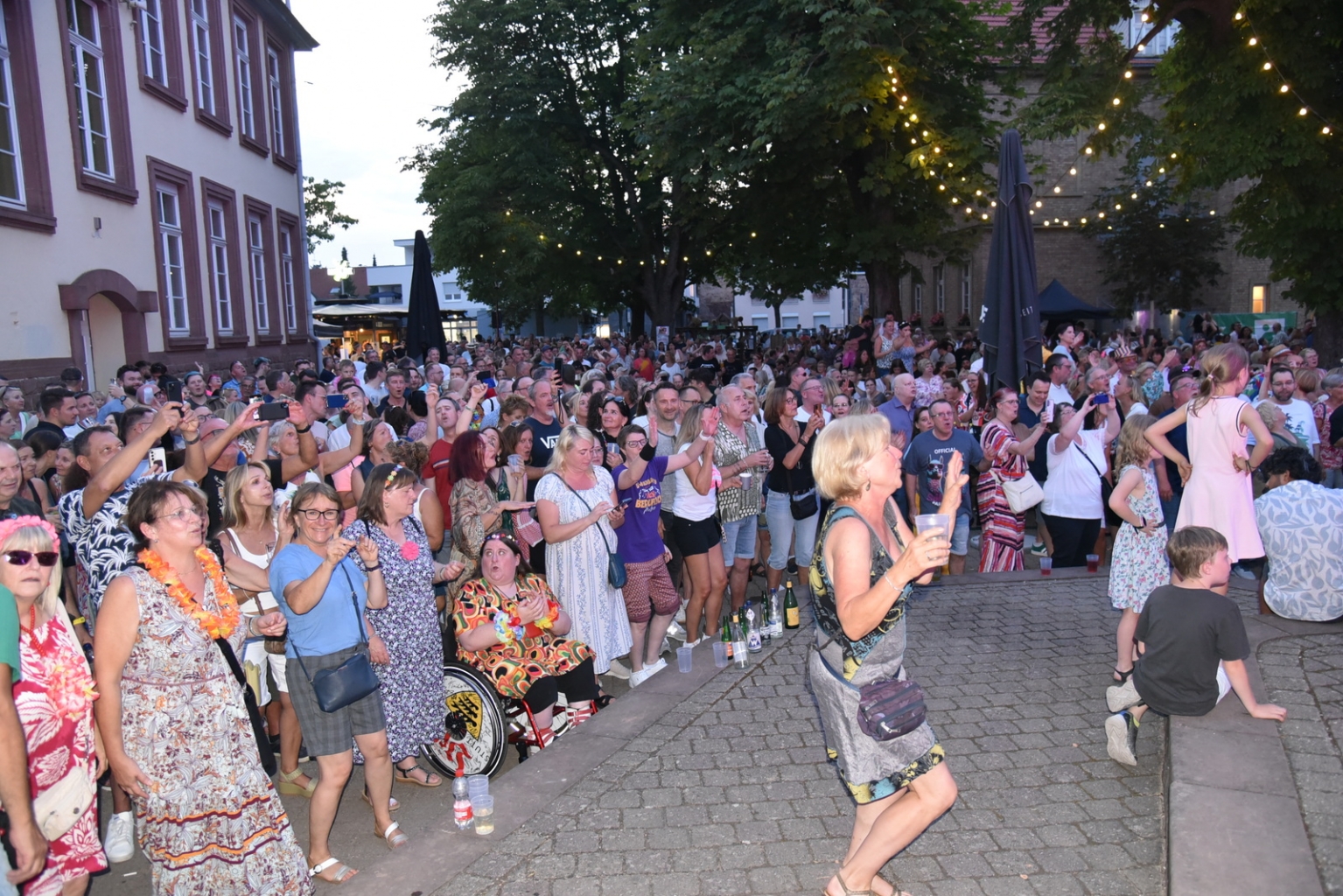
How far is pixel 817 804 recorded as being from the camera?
4.43 m

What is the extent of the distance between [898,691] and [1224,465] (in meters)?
4.07

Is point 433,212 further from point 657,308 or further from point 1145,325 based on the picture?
point 1145,325

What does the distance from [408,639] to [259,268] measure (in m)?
18.8

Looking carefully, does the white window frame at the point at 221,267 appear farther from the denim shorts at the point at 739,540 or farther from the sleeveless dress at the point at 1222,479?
the sleeveless dress at the point at 1222,479

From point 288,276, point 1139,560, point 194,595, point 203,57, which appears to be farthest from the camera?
point 288,276

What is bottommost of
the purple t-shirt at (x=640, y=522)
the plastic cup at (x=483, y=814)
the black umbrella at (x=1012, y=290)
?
the plastic cup at (x=483, y=814)

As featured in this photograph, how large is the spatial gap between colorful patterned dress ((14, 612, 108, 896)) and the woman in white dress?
9.17 ft

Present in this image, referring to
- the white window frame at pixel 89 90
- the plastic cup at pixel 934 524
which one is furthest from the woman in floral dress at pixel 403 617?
the white window frame at pixel 89 90

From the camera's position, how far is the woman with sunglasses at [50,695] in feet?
10.6

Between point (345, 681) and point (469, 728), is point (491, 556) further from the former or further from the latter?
point (345, 681)

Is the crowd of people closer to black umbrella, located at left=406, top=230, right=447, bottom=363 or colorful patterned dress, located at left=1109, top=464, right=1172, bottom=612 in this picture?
colorful patterned dress, located at left=1109, top=464, right=1172, bottom=612

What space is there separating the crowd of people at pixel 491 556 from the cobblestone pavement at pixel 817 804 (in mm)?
412

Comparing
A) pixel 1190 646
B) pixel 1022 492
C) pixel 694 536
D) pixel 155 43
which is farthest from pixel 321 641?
pixel 155 43

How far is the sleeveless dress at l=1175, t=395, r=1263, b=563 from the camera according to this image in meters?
6.14
